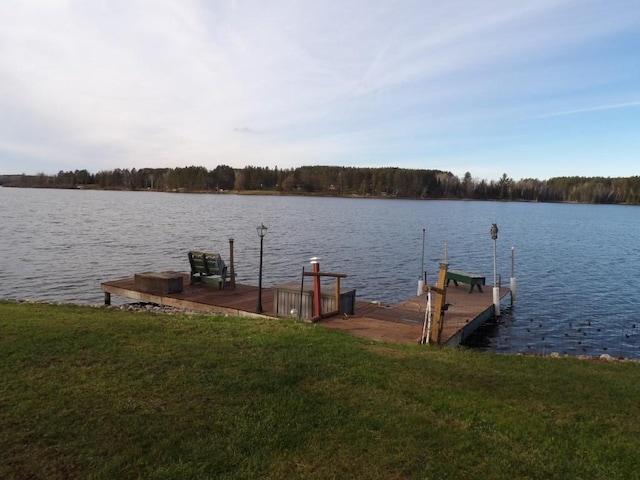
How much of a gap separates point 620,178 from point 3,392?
218 m

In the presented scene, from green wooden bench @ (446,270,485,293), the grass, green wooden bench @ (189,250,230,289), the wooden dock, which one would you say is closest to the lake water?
the wooden dock

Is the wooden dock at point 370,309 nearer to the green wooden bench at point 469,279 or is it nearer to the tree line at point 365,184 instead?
the green wooden bench at point 469,279

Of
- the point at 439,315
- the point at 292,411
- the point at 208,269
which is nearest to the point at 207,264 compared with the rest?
the point at 208,269

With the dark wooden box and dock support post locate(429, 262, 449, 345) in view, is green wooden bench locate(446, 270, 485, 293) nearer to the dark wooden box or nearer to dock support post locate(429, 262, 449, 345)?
dock support post locate(429, 262, 449, 345)

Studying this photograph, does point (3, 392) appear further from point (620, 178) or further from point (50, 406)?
point (620, 178)

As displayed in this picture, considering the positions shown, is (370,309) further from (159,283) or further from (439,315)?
(159,283)

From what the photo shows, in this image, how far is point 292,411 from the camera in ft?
16.5

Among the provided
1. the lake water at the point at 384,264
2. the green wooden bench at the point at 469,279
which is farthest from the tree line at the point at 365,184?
the green wooden bench at the point at 469,279

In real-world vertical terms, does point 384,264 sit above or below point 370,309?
below

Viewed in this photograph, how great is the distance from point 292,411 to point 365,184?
157 meters

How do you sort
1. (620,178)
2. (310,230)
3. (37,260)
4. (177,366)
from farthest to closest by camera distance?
(620,178) < (310,230) < (37,260) < (177,366)

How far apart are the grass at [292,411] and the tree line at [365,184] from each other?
504 feet

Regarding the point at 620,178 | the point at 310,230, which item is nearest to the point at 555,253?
the point at 310,230

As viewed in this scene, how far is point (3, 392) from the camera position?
520 centimetres
